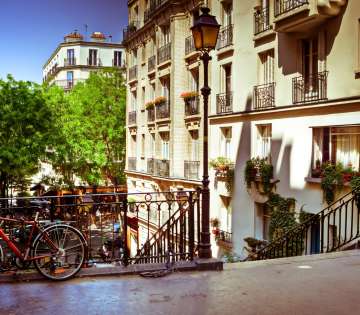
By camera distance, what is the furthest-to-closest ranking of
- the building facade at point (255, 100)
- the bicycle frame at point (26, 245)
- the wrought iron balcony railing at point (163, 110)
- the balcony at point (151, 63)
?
the balcony at point (151, 63)
the wrought iron balcony railing at point (163, 110)
the building facade at point (255, 100)
the bicycle frame at point (26, 245)

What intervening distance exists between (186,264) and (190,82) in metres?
19.7

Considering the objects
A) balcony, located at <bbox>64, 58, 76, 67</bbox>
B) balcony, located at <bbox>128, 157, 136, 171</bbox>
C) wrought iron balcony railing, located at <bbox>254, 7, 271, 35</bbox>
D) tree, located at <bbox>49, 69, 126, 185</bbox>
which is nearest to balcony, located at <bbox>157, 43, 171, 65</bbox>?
tree, located at <bbox>49, 69, 126, 185</bbox>

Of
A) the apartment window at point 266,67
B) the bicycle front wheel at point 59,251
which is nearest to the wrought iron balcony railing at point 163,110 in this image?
the apartment window at point 266,67

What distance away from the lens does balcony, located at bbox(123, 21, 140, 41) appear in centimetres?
3444

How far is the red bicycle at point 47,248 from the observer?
6879 millimetres

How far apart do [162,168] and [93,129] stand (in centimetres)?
1210

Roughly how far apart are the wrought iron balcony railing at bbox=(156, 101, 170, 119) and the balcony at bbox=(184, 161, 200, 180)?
3595 millimetres

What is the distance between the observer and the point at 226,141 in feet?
74.6

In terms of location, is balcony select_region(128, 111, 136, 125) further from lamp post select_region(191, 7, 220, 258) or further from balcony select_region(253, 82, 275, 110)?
lamp post select_region(191, 7, 220, 258)

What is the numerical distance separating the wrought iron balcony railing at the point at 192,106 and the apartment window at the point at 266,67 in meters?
5.84

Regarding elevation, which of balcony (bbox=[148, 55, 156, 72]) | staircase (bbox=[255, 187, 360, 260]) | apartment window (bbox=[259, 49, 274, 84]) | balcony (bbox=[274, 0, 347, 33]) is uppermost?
balcony (bbox=[148, 55, 156, 72])

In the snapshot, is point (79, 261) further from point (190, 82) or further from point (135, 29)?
point (135, 29)

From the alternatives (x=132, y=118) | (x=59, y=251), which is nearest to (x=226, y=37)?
(x=132, y=118)

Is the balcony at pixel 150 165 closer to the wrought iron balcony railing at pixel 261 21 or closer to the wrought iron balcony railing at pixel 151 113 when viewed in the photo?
the wrought iron balcony railing at pixel 151 113
